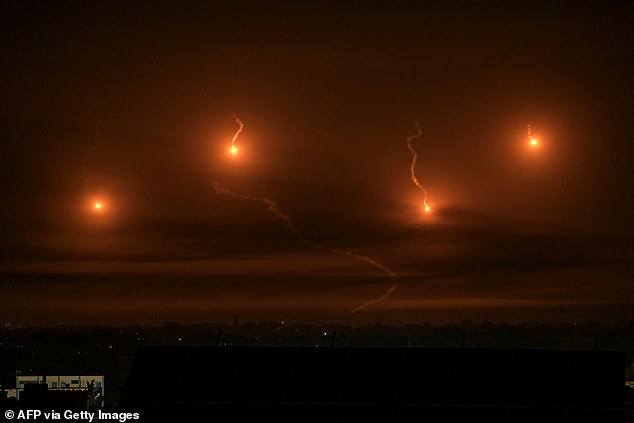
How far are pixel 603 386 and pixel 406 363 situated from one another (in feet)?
7.84

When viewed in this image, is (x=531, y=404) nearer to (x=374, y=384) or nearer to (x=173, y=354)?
(x=374, y=384)

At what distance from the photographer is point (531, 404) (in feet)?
40.5

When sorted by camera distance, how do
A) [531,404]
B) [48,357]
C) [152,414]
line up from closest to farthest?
[531,404]
[152,414]
[48,357]

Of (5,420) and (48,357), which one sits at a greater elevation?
(48,357)

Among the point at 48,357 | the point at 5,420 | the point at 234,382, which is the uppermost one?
the point at 48,357

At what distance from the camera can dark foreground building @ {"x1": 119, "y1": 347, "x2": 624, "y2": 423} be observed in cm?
1237

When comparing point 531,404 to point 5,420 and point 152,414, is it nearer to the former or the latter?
point 152,414

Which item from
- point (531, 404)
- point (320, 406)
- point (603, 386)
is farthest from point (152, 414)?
point (603, 386)

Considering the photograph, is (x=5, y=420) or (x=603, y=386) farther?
(x=5, y=420)

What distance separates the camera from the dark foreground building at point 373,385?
12367 millimetres

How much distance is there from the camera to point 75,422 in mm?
13297

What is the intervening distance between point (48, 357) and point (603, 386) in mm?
79650

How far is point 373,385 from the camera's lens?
1299 cm

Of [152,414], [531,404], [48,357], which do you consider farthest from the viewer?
[48,357]
